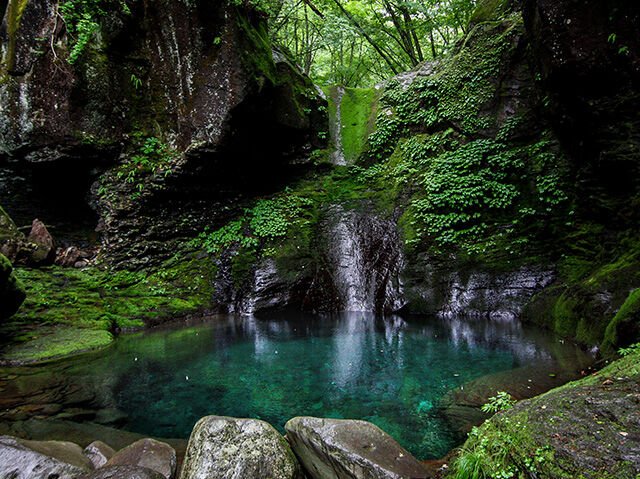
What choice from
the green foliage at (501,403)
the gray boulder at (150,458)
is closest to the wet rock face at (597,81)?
the green foliage at (501,403)

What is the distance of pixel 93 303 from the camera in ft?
24.6

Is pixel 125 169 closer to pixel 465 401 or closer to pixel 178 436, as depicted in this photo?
pixel 178 436

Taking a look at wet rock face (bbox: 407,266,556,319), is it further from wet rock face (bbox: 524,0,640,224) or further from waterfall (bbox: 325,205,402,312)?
wet rock face (bbox: 524,0,640,224)

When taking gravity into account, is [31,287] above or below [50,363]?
above

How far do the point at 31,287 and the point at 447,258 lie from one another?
9.60 meters

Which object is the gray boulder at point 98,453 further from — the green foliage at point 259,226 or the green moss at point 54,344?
the green foliage at point 259,226

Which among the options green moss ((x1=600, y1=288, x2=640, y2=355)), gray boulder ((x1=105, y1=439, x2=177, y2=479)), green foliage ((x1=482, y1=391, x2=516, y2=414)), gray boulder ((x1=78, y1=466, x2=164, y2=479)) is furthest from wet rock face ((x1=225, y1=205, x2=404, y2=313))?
gray boulder ((x1=78, y1=466, x2=164, y2=479))

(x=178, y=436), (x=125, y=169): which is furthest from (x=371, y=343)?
(x=125, y=169)

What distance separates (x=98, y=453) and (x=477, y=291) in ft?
24.9

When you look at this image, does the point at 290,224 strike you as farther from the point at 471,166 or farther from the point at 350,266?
the point at 471,166

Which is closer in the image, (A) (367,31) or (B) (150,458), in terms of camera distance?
(B) (150,458)

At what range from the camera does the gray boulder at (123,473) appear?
6.51 ft

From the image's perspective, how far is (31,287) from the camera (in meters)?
7.14

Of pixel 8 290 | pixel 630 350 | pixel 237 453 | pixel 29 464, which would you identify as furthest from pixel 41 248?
pixel 630 350
